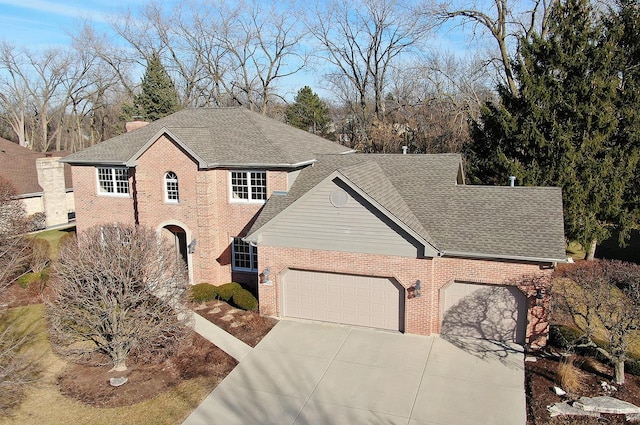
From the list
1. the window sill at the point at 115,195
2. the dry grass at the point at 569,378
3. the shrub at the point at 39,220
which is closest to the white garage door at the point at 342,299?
the dry grass at the point at 569,378

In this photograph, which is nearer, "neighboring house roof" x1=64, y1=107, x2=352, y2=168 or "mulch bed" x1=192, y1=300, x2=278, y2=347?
"mulch bed" x1=192, y1=300, x2=278, y2=347

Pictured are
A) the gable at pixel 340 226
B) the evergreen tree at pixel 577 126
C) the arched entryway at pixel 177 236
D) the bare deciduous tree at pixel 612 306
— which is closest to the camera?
the bare deciduous tree at pixel 612 306

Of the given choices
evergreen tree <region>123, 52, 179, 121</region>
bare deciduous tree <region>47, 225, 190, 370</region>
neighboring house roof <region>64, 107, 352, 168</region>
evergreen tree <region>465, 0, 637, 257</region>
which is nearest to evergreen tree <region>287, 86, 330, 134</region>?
evergreen tree <region>123, 52, 179, 121</region>

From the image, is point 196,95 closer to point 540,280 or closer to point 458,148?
point 458,148

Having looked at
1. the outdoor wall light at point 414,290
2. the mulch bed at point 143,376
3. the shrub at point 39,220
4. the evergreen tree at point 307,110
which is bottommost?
the mulch bed at point 143,376

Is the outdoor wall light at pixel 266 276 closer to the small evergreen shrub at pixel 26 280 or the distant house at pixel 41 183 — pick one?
the small evergreen shrub at pixel 26 280

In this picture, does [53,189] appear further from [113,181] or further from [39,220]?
[113,181]

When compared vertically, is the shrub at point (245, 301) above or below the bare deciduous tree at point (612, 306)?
below

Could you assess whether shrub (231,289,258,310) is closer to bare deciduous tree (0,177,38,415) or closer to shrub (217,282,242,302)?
shrub (217,282,242,302)
